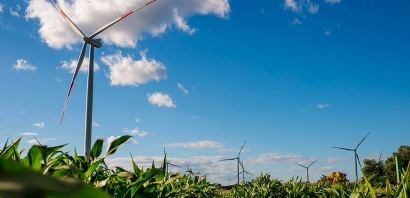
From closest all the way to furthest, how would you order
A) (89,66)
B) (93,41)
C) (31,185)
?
(31,185)
(89,66)
(93,41)

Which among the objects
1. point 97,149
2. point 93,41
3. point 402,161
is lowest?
point 97,149

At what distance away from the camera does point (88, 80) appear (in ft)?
69.9

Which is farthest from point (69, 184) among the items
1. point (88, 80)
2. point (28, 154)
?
point (88, 80)

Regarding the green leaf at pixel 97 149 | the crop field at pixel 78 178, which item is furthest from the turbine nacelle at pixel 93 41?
the green leaf at pixel 97 149

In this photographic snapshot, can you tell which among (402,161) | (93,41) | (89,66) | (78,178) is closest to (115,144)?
(78,178)

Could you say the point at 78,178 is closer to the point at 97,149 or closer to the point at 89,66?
the point at 97,149

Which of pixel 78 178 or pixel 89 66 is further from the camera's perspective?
pixel 89 66

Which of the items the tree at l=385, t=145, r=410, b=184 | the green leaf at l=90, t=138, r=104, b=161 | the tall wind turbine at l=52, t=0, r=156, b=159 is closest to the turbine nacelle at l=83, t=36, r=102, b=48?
the tall wind turbine at l=52, t=0, r=156, b=159

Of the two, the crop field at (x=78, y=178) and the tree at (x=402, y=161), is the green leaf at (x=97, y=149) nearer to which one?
the crop field at (x=78, y=178)

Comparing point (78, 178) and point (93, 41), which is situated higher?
point (93, 41)

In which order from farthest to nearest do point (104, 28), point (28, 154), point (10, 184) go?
point (104, 28), point (28, 154), point (10, 184)

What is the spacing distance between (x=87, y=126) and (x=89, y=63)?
4220 mm

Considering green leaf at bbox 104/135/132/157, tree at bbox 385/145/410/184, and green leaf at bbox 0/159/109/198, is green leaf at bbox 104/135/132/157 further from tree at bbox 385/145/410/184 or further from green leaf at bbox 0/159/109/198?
tree at bbox 385/145/410/184

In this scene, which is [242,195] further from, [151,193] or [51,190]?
[51,190]
